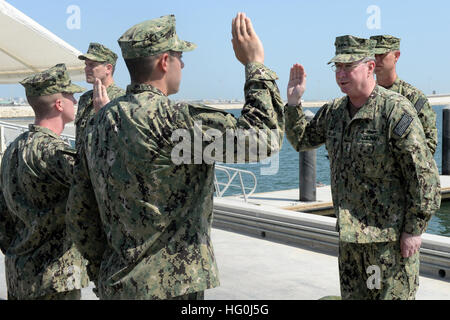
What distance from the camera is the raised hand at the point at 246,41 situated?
2676mm

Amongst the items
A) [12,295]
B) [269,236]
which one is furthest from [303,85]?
[269,236]

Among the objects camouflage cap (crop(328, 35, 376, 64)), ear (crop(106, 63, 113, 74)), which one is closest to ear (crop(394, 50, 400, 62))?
camouflage cap (crop(328, 35, 376, 64))

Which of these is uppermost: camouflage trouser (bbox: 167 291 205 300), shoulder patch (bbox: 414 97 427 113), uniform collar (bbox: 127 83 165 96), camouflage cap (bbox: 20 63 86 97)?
camouflage cap (bbox: 20 63 86 97)

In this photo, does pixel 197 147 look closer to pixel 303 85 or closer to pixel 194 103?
pixel 194 103

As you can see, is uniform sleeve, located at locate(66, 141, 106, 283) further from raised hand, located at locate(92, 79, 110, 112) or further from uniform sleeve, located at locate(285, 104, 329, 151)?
uniform sleeve, located at locate(285, 104, 329, 151)

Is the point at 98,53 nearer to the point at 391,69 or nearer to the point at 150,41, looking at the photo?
the point at 391,69

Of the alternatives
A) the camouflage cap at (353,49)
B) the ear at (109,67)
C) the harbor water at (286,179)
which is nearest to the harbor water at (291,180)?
the harbor water at (286,179)

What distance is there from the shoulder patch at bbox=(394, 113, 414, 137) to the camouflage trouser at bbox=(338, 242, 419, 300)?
70cm

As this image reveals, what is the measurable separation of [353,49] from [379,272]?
1440mm

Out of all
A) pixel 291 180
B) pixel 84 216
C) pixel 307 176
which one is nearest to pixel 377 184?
pixel 84 216

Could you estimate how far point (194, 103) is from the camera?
2.67 meters

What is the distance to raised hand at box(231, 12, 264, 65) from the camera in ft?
8.78

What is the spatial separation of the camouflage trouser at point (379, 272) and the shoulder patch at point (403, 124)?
702mm

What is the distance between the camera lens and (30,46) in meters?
8.85
